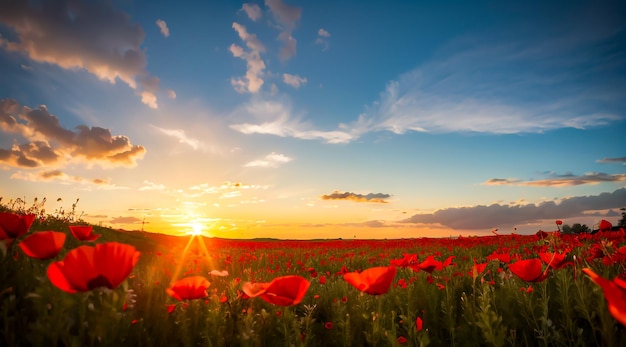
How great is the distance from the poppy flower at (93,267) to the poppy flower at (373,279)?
100 centimetres

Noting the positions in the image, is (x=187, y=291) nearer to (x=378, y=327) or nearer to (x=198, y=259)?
(x=378, y=327)

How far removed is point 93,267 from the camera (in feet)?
4.52

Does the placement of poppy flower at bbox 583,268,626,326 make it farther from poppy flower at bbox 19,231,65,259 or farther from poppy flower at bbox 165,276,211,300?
poppy flower at bbox 19,231,65,259

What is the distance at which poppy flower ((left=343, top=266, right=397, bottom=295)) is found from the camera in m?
1.82

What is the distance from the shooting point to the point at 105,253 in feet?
4.55

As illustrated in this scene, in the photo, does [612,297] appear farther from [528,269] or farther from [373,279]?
[528,269]

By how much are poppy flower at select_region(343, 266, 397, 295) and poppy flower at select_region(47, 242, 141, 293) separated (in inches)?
39.2

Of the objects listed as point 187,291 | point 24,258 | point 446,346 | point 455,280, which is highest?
point 24,258

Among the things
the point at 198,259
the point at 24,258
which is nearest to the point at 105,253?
the point at 24,258

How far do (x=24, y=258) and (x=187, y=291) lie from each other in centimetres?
120

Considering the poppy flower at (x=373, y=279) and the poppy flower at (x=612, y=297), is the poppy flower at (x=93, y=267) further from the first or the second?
the poppy flower at (x=612, y=297)

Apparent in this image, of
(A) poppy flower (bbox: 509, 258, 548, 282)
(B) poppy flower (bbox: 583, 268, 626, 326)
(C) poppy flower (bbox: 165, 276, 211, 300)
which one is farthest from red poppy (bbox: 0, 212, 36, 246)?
(A) poppy flower (bbox: 509, 258, 548, 282)

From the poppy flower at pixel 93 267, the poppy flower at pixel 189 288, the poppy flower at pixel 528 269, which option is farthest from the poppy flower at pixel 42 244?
the poppy flower at pixel 528 269

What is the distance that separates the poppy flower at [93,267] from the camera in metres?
1.34
